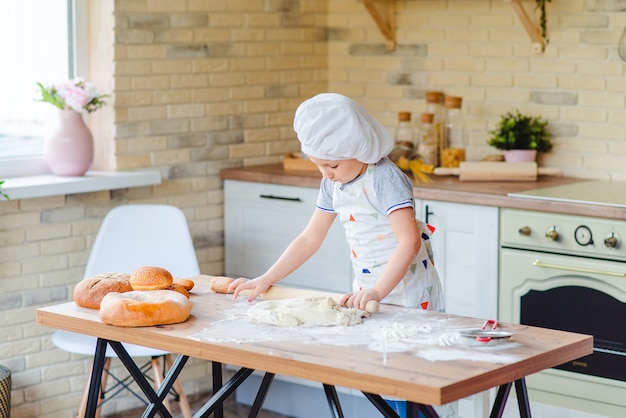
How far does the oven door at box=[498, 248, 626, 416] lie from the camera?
381cm

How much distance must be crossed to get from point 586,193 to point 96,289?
1956mm

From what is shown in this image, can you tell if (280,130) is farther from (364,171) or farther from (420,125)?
(364,171)

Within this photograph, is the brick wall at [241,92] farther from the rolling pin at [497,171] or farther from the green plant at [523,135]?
the rolling pin at [497,171]

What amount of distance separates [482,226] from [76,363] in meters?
1.81

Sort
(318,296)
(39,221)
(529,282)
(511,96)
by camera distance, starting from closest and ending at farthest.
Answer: (318,296) → (529,282) → (39,221) → (511,96)

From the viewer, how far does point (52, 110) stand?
450 centimetres

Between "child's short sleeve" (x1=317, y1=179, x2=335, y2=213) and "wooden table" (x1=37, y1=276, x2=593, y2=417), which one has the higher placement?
"child's short sleeve" (x1=317, y1=179, x2=335, y2=213)

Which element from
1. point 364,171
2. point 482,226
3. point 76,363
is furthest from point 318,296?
point 76,363

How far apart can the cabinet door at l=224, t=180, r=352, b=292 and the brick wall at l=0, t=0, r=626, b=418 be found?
93mm

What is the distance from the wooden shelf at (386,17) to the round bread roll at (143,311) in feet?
8.23

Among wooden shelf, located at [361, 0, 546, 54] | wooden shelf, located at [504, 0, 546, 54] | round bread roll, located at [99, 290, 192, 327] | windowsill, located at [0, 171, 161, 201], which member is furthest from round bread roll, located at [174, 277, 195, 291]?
wooden shelf, located at [361, 0, 546, 54]

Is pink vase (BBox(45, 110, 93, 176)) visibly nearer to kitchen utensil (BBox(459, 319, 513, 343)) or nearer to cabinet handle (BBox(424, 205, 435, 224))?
cabinet handle (BBox(424, 205, 435, 224))

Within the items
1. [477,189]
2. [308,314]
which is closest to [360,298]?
[308,314]

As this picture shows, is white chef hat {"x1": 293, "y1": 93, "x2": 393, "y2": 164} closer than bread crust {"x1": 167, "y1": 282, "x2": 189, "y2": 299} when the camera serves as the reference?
Yes
